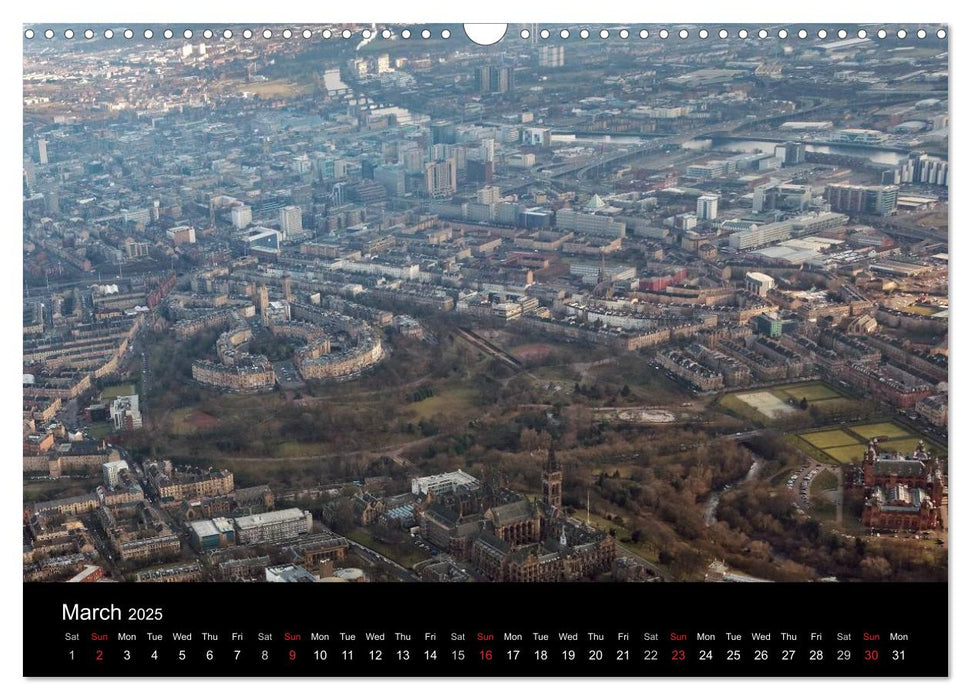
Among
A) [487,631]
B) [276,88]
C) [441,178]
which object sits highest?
[276,88]

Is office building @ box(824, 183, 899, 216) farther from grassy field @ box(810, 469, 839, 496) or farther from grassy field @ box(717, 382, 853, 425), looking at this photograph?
grassy field @ box(810, 469, 839, 496)

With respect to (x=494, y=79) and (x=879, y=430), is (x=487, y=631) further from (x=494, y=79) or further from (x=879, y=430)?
(x=494, y=79)

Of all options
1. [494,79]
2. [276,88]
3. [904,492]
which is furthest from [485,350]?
[904,492]

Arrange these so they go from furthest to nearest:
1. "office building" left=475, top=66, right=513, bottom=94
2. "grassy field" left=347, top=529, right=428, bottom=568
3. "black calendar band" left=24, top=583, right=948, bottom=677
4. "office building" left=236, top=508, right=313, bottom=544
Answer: "office building" left=475, top=66, right=513, bottom=94, "office building" left=236, top=508, right=313, bottom=544, "grassy field" left=347, top=529, right=428, bottom=568, "black calendar band" left=24, top=583, right=948, bottom=677

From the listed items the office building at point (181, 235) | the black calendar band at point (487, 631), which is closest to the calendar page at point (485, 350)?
the black calendar band at point (487, 631)

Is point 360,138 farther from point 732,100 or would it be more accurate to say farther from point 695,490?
point 695,490

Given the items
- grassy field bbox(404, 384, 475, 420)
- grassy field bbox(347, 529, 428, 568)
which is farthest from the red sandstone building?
grassy field bbox(404, 384, 475, 420)

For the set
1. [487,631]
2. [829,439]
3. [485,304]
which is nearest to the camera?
[487,631]
